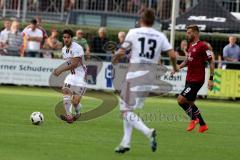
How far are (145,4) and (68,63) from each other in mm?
15668

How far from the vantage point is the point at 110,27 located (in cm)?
3256

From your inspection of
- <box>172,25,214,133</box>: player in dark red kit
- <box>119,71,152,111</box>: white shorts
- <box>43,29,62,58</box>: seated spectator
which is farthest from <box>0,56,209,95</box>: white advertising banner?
<box>119,71,152,111</box>: white shorts

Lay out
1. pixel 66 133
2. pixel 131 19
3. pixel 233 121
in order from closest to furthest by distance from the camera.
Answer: pixel 66 133 < pixel 233 121 < pixel 131 19

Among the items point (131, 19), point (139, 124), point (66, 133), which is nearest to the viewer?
point (139, 124)

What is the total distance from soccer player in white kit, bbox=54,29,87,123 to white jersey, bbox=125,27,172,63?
191 inches

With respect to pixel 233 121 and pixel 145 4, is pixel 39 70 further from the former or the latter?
pixel 233 121

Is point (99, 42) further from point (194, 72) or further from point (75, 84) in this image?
point (194, 72)

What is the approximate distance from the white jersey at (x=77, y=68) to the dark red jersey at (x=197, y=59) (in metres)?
2.45

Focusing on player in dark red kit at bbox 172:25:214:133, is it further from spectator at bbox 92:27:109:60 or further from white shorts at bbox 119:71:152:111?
spectator at bbox 92:27:109:60

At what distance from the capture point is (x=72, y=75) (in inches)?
736

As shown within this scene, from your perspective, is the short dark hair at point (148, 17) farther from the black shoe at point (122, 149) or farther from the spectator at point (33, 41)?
the spectator at point (33, 41)

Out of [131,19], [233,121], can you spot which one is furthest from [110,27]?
[233,121]

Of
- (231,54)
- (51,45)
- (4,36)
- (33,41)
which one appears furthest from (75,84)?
(231,54)

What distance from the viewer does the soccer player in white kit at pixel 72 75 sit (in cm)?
1808
